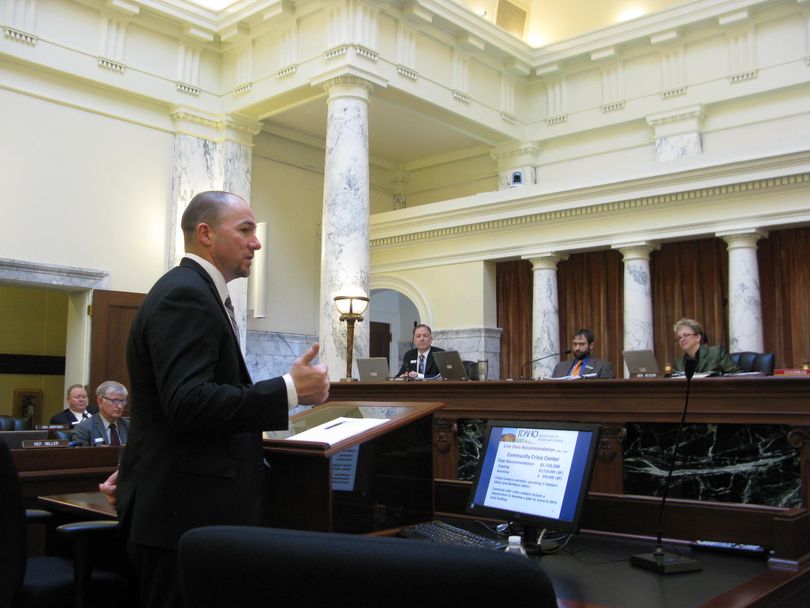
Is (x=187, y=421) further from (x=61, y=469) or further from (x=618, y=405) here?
(x=618, y=405)

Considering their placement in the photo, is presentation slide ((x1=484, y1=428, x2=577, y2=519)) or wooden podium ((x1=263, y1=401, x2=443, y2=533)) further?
presentation slide ((x1=484, y1=428, x2=577, y2=519))

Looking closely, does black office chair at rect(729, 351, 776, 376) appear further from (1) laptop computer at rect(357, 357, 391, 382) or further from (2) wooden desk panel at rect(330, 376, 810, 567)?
(1) laptop computer at rect(357, 357, 391, 382)

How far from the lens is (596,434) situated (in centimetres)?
256

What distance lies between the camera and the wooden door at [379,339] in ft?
52.4

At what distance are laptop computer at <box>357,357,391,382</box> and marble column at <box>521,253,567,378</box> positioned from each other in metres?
3.85

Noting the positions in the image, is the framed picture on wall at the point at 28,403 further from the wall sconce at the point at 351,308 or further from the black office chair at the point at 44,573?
the black office chair at the point at 44,573

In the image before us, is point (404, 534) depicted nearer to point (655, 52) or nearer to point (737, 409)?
point (737, 409)

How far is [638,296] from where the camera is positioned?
10453 mm

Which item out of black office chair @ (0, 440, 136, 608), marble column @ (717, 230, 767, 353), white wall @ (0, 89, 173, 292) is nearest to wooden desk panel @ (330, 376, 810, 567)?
black office chair @ (0, 440, 136, 608)

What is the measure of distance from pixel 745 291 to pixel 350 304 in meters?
4.72

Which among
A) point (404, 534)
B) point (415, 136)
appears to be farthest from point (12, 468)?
point (415, 136)

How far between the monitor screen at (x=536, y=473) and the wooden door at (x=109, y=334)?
8.30 metres

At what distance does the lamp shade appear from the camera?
30.6ft

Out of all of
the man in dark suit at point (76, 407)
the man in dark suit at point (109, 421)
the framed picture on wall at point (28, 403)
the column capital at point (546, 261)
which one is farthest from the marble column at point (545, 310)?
the framed picture on wall at point (28, 403)
